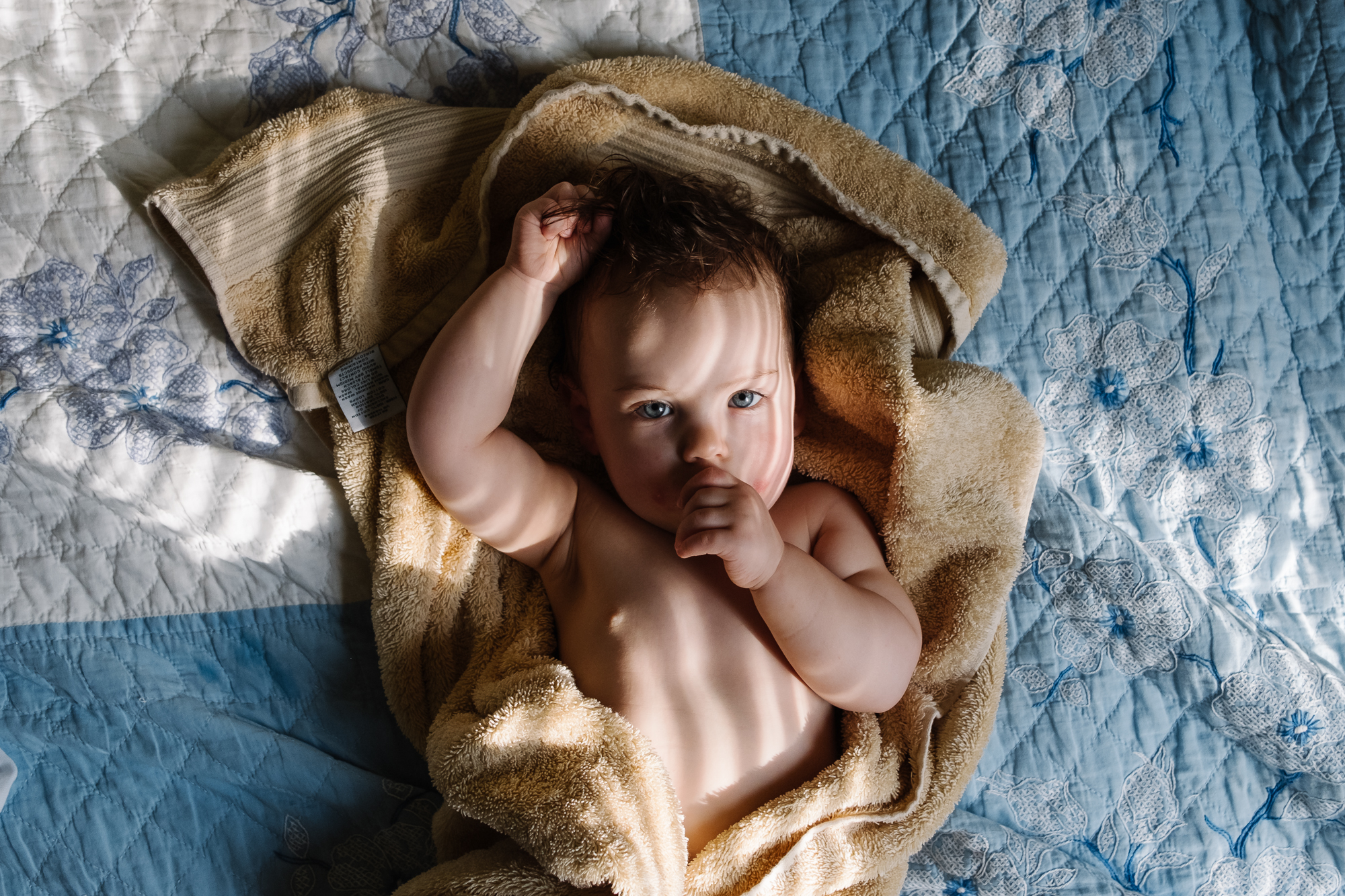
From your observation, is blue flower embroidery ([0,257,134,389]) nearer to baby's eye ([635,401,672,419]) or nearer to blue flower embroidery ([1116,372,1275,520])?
baby's eye ([635,401,672,419])

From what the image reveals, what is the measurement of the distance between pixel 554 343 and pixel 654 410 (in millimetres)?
178

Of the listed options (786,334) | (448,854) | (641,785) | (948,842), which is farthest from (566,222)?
(948,842)

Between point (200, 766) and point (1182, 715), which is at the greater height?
point (1182, 715)

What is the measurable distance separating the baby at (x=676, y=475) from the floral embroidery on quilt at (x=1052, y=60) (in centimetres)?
36

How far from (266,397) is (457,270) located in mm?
257

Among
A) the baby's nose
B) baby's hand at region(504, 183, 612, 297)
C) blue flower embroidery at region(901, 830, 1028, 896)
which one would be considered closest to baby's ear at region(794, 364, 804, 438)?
the baby's nose

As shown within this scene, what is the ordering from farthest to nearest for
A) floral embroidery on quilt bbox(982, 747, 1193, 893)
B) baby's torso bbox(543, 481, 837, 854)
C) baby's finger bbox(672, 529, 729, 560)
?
floral embroidery on quilt bbox(982, 747, 1193, 893), baby's torso bbox(543, 481, 837, 854), baby's finger bbox(672, 529, 729, 560)

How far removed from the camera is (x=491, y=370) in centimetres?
90

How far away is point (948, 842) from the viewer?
1012mm

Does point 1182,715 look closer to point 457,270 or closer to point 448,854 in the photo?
point 448,854

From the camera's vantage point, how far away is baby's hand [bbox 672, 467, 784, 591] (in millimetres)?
812

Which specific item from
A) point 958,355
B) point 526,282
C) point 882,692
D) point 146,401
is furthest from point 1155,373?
point 146,401

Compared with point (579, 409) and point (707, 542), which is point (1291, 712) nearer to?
point (707, 542)

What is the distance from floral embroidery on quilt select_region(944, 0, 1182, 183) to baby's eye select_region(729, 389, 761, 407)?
0.46 m
